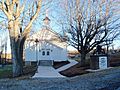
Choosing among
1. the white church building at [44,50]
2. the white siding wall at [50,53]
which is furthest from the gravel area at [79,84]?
the white siding wall at [50,53]

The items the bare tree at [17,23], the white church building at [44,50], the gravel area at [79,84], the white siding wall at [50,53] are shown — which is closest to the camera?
the gravel area at [79,84]

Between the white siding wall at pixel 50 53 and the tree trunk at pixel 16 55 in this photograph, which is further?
the white siding wall at pixel 50 53

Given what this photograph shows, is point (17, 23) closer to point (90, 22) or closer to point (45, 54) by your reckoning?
point (90, 22)

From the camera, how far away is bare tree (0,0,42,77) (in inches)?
906

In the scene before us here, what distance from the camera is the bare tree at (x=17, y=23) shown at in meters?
23.0

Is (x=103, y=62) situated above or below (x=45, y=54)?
below

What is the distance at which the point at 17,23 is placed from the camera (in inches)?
916

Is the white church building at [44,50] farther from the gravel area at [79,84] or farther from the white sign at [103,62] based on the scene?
the gravel area at [79,84]

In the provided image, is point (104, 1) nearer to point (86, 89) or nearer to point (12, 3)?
point (12, 3)

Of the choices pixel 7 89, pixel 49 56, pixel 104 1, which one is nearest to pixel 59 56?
pixel 49 56

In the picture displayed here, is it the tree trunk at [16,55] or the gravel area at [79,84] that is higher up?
the tree trunk at [16,55]

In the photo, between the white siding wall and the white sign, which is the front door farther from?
the white sign

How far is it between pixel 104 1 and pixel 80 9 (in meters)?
2.50

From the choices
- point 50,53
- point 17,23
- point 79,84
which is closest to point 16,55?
point 17,23
